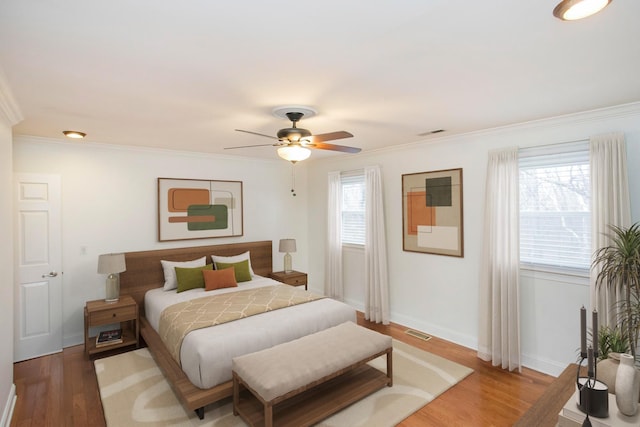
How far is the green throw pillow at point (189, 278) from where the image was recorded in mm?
4277

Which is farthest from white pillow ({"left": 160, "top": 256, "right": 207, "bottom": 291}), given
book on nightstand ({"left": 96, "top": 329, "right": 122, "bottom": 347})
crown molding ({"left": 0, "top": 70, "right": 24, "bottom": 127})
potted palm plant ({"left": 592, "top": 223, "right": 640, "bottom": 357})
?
potted palm plant ({"left": 592, "top": 223, "right": 640, "bottom": 357})

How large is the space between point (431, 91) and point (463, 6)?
1.01 m

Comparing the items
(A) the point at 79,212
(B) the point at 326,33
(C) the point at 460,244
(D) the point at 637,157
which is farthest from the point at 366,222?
(A) the point at 79,212

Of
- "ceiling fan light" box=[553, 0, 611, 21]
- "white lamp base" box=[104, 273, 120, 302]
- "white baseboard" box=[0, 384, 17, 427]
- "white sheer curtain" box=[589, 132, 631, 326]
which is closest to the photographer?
"ceiling fan light" box=[553, 0, 611, 21]

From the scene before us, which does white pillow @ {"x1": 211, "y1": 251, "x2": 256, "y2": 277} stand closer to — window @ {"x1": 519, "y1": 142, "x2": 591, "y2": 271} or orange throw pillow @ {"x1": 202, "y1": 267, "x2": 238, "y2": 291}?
orange throw pillow @ {"x1": 202, "y1": 267, "x2": 238, "y2": 291}

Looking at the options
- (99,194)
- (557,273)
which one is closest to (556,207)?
(557,273)

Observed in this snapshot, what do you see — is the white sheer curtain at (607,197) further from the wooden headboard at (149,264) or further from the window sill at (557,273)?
the wooden headboard at (149,264)

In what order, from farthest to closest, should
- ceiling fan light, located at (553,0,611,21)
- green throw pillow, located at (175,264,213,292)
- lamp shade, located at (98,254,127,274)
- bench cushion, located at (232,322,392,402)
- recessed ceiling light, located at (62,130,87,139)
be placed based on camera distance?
1. green throw pillow, located at (175,264,213,292)
2. lamp shade, located at (98,254,127,274)
3. recessed ceiling light, located at (62,130,87,139)
4. bench cushion, located at (232,322,392,402)
5. ceiling fan light, located at (553,0,611,21)

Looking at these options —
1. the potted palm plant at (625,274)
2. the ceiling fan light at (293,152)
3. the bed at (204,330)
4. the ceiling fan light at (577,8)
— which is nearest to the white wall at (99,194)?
the bed at (204,330)

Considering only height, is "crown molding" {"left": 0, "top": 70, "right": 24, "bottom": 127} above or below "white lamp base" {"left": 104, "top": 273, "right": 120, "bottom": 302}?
above

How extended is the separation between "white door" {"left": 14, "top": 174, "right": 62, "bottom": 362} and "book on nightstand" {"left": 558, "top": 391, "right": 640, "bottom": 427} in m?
5.00

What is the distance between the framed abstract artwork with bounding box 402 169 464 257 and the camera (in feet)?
13.2

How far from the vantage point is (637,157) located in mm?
2764

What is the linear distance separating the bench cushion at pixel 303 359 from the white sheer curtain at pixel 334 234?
2.29 m
